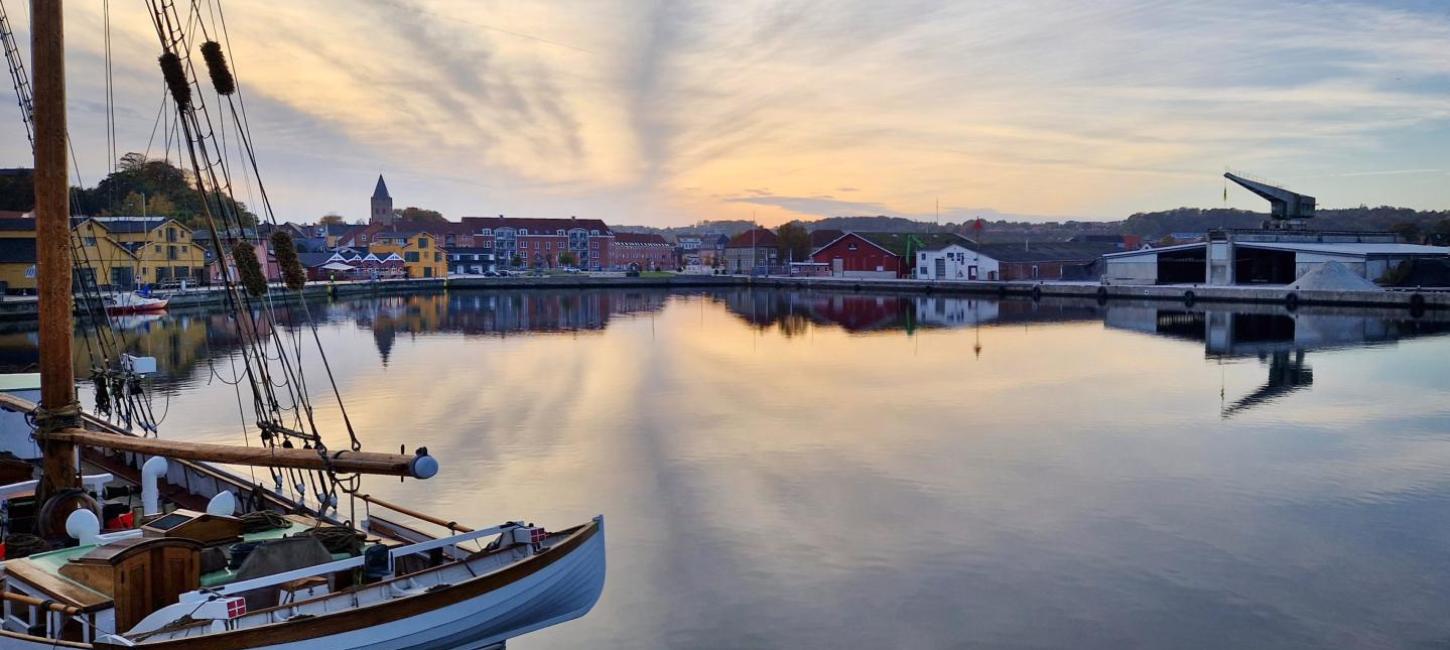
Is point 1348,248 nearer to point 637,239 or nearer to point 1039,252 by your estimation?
point 1039,252

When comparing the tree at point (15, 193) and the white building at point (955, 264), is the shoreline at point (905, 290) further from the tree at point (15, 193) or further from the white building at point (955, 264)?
the tree at point (15, 193)

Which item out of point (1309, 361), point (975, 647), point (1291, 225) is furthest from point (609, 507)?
point (1291, 225)

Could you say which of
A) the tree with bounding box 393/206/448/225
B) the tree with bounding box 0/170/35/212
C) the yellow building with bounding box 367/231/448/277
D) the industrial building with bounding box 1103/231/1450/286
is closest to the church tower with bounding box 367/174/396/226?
the tree with bounding box 393/206/448/225

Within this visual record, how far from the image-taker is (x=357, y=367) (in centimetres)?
3725

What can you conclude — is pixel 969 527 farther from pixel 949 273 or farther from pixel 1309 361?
pixel 949 273

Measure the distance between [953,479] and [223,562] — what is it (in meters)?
13.1

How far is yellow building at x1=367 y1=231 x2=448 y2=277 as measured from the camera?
119375 millimetres

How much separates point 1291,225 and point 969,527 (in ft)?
258

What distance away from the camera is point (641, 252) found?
172 metres

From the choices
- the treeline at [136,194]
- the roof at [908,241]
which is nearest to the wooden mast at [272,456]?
the treeline at [136,194]

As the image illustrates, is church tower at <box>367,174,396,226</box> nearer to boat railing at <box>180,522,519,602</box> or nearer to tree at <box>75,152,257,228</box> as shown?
tree at <box>75,152,257,228</box>

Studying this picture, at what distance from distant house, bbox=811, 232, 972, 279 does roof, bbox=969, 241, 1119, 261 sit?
10.3 ft

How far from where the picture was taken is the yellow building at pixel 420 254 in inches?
4700

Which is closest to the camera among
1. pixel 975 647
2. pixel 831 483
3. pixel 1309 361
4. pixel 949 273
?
pixel 975 647
